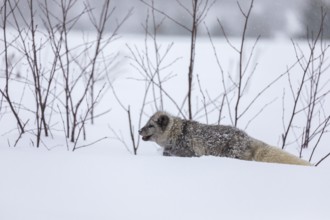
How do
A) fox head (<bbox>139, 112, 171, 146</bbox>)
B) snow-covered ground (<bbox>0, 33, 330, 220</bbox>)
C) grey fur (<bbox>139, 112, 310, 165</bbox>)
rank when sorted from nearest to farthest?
snow-covered ground (<bbox>0, 33, 330, 220</bbox>)
grey fur (<bbox>139, 112, 310, 165</bbox>)
fox head (<bbox>139, 112, 171, 146</bbox>)

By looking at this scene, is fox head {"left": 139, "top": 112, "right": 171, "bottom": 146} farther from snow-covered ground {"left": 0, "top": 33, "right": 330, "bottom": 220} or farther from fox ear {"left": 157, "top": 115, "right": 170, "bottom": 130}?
snow-covered ground {"left": 0, "top": 33, "right": 330, "bottom": 220}

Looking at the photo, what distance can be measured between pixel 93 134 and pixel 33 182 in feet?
14.0

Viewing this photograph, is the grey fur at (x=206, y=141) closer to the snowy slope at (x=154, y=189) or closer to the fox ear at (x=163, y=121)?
the fox ear at (x=163, y=121)

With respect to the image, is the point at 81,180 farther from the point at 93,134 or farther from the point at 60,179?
the point at 93,134

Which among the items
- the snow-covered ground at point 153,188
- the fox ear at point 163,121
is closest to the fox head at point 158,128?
the fox ear at point 163,121

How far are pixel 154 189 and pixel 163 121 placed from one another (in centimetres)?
307

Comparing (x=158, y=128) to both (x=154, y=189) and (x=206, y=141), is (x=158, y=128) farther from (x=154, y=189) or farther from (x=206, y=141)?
(x=154, y=189)

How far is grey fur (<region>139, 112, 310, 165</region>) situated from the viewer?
16.5ft

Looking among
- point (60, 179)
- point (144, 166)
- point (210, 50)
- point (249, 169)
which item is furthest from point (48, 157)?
point (210, 50)

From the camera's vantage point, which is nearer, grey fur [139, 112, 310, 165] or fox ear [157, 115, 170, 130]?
grey fur [139, 112, 310, 165]

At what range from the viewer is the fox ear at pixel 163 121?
6.15m

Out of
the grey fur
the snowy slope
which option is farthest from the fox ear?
the snowy slope

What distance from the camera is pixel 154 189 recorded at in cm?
315

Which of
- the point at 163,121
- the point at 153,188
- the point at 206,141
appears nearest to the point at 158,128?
the point at 163,121
